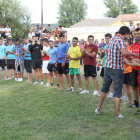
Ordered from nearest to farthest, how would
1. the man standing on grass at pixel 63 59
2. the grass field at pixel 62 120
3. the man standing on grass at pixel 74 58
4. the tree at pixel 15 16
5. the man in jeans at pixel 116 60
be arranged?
the grass field at pixel 62 120
the man in jeans at pixel 116 60
the man standing on grass at pixel 74 58
the man standing on grass at pixel 63 59
the tree at pixel 15 16

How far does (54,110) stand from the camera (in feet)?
19.2

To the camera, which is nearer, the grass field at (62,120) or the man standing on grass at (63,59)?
the grass field at (62,120)

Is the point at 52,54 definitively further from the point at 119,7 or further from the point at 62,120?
the point at 119,7

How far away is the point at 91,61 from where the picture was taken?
7832 millimetres

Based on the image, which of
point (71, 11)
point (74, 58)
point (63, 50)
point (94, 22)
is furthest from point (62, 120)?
point (71, 11)

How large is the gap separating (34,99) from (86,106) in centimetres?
181

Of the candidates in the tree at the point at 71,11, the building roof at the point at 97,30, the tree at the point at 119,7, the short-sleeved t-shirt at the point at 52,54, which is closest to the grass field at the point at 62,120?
the short-sleeved t-shirt at the point at 52,54

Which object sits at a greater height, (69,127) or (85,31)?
(85,31)

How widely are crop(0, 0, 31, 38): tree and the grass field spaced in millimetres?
31593

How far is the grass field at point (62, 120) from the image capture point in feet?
13.6

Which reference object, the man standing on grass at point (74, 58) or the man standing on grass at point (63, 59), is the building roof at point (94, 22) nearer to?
the man standing on grass at point (63, 59)

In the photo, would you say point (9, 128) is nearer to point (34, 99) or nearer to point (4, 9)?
point (34, 99)

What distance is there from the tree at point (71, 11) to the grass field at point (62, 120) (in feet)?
243

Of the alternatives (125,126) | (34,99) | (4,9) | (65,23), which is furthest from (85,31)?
(65,23)
